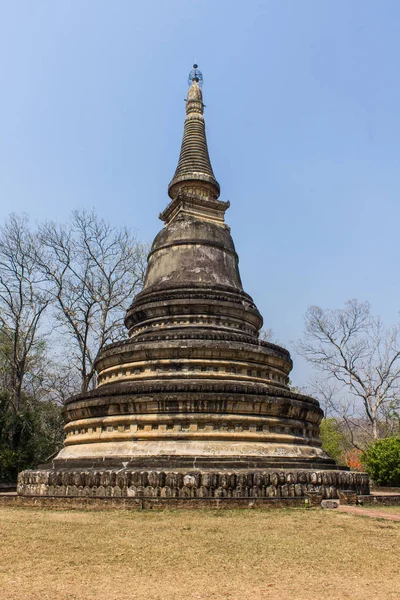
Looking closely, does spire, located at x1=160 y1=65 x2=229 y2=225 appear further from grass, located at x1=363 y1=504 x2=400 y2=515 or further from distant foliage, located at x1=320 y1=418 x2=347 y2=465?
distant foliage, located at x1=320 y1=418 x2=347 y2=465

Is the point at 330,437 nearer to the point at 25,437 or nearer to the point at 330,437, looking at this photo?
the point at 330,437

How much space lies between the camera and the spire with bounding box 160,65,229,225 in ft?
76.0

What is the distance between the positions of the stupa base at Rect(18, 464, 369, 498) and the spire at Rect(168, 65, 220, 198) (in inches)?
590

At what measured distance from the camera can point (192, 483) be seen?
11727mm

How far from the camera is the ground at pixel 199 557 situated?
212 inches

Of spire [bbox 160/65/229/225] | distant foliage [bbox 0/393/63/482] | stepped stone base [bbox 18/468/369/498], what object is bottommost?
stepped stone base [bbox 18/468/369/498]

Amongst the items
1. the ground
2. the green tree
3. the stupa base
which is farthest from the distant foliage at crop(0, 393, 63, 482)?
the green tree

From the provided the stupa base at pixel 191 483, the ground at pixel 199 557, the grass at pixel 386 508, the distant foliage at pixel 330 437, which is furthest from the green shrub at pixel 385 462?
the distant foliage at pixel 330 437

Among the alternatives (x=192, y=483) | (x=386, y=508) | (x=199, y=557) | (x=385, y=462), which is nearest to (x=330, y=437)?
(x=385, y=462)

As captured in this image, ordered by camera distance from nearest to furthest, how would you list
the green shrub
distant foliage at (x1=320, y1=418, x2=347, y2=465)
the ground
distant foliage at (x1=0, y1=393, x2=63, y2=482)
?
the ground → the green shrub → distant foliage at (x1=0, y1=393, x2=63, y2=482) → distant foliage at (x1=320, y1=418, x2=347, y2=465)

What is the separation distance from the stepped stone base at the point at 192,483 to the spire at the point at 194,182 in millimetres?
13427

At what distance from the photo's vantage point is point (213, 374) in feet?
52.9

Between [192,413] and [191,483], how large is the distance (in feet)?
8.50

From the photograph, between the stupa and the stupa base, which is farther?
the stupa
